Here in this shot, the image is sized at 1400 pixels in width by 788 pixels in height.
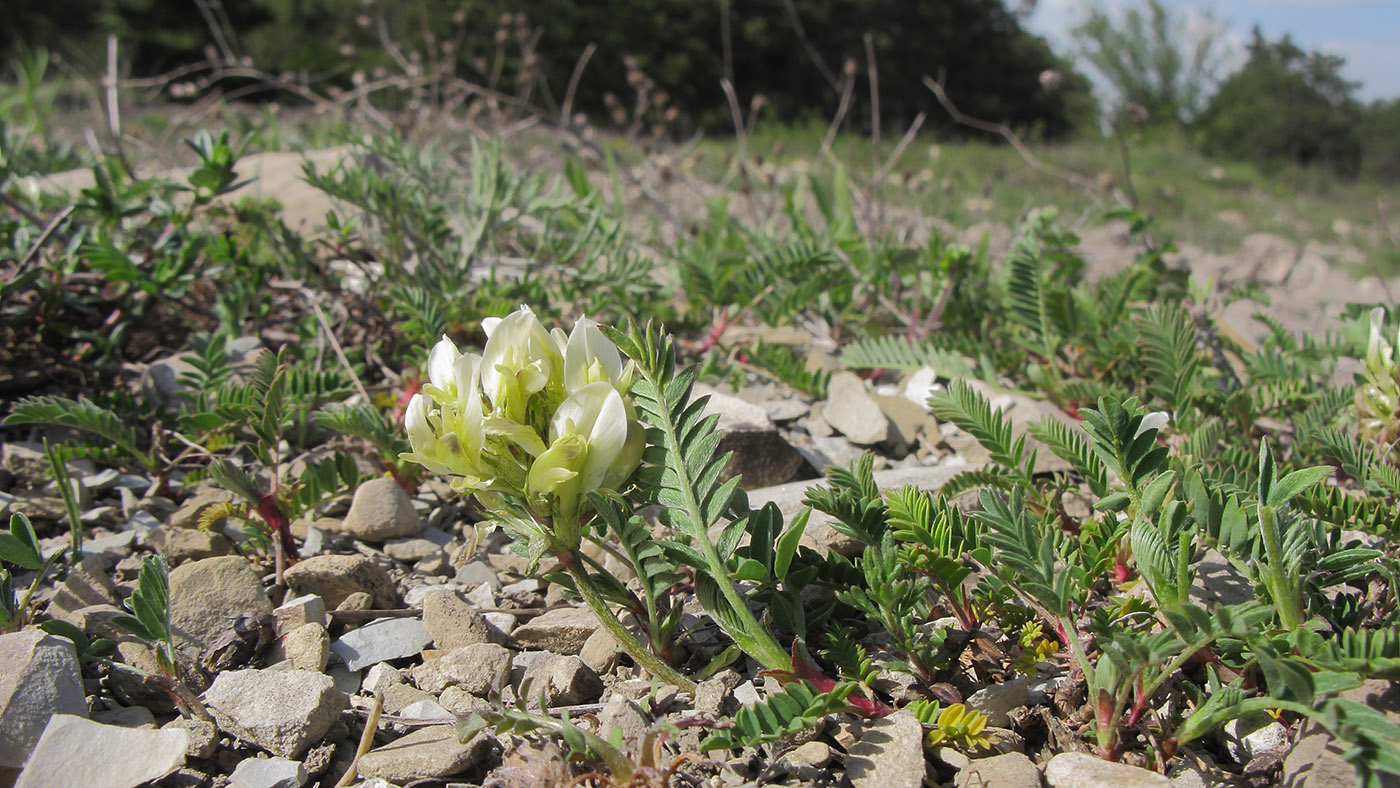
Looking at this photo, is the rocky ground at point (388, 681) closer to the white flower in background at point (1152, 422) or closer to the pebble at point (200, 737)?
the pebble at point (200, 737)

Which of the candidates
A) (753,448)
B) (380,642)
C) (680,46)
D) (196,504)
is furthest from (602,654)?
(680,46)

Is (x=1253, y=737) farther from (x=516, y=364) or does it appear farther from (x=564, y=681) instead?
(x=516, y=364)

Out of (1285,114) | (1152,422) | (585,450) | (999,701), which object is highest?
(1285,114)

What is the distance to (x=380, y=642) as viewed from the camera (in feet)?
4.39

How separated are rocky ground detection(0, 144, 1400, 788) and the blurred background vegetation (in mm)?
12182

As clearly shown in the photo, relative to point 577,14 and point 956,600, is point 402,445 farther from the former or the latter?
point 577,14

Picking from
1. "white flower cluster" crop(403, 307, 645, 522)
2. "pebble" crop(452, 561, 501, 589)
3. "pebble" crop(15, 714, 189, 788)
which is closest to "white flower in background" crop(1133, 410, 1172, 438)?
"white flower cluster" crop(403, 307, 645, 522)

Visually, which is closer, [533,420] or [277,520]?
[533,420]

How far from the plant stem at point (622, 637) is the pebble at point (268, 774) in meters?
0.38

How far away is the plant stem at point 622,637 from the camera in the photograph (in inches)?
44.8

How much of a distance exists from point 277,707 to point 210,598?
0.92ft

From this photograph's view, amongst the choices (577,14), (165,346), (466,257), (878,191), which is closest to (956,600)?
(466,257)

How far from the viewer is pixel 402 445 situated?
1.64m

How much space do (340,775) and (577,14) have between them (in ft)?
56.1
